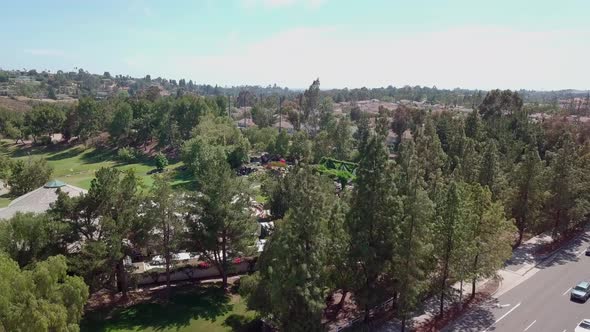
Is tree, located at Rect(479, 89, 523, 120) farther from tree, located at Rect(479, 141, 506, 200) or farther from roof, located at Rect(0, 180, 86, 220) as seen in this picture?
roof, located at Rect(0, 180, 86, 220)

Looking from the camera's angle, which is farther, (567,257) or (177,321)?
(567,257)

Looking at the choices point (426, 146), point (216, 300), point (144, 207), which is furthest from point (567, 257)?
point (144, 207)

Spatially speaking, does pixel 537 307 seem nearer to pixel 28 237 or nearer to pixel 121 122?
pixel 28 237

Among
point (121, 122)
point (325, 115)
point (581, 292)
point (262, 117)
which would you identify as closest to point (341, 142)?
point (325, 115)

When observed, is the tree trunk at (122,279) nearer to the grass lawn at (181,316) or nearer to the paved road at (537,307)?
the grass lawn at (181,316)

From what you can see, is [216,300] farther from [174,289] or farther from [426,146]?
[426,146]

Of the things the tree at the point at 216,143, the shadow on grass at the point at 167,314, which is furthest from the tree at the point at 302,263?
the tree at the point at 216,143

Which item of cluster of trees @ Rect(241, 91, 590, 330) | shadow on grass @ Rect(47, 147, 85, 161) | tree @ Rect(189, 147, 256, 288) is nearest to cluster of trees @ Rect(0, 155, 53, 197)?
tree @ Rect(189, 147, 256, 288)
